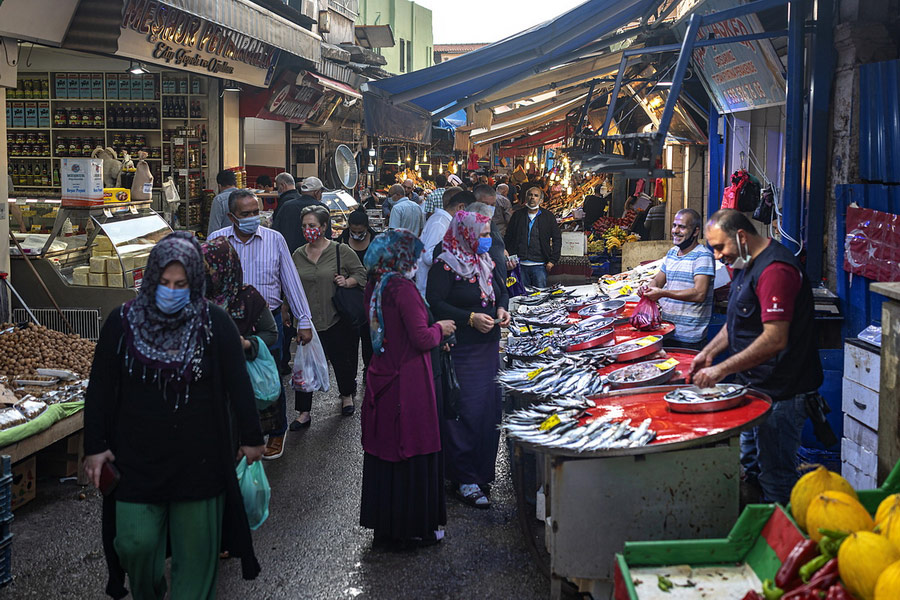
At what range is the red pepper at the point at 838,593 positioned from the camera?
255 centimetres

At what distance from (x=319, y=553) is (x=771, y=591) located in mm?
2858

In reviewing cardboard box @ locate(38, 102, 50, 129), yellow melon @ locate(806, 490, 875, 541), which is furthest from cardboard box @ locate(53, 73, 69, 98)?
yellow melon @ locate(806, 490, 875, 541)

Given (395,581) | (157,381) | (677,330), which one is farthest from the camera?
(677,330)

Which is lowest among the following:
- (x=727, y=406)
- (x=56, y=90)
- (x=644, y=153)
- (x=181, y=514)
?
(x=181, y=514)

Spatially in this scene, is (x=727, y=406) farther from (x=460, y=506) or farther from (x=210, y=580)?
(x=210, y=580)

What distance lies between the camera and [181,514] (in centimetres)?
360

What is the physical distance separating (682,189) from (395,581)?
1143 centimetres

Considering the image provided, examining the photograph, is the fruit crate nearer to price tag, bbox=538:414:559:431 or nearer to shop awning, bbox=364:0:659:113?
price tag, bbox=538:414:559:431

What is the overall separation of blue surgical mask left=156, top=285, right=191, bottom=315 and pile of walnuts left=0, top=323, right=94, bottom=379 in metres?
3.57

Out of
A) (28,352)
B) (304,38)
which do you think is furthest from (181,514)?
(304,38)

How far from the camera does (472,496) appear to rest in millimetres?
5680

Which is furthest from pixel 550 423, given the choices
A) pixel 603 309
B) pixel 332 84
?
pixel 332 84

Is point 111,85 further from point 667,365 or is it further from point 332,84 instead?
point 667,365

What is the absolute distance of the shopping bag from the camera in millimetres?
4910
